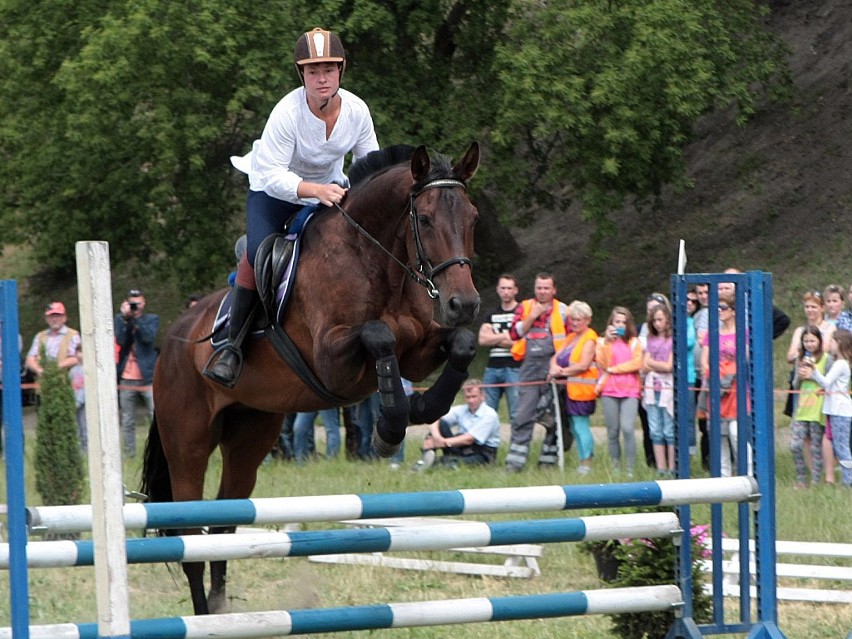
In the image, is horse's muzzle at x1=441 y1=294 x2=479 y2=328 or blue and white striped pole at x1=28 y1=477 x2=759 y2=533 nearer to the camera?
blue and white striped pole at x1=28 y1=477 x2=759 y2=533

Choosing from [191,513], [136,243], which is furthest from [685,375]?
[136,243]

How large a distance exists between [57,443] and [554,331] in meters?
3.94

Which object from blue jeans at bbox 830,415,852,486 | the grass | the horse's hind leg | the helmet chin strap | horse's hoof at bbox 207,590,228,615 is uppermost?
the helmet chin strap

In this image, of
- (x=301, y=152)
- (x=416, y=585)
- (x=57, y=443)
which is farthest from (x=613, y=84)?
(x=301, y=152)

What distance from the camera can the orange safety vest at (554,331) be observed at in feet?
34.5

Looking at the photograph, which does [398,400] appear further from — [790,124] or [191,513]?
[790,124]

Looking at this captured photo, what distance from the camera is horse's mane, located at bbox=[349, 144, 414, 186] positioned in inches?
221

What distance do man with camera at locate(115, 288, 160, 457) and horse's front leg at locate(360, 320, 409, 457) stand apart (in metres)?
7.45

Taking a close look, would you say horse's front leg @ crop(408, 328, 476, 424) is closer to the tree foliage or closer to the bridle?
the bridle

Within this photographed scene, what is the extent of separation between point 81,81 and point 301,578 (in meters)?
12.5

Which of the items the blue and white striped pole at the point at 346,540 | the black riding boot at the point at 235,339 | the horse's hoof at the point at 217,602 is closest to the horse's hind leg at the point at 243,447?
the horse's hoof at the point at 217,602

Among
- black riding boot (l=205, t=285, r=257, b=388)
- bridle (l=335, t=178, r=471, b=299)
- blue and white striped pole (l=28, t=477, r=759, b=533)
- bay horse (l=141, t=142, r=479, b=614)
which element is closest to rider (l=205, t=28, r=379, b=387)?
black riding boot (l=205, t=285, r=257, b=388)

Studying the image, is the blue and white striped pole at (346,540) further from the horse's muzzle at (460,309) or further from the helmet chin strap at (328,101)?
the helmet chin strap at (328,101)

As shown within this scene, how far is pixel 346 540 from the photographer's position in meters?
4.20
